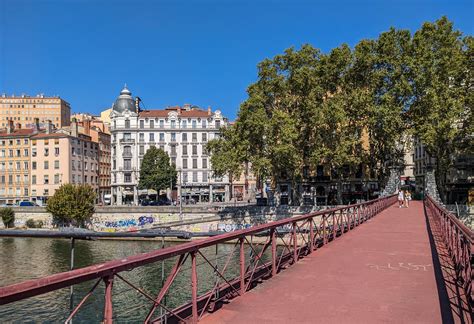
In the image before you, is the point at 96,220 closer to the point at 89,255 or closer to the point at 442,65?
the point at 89,255

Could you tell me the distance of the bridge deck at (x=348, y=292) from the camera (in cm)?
612

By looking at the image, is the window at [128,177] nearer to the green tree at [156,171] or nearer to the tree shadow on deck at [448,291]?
the green tree at [156,171]

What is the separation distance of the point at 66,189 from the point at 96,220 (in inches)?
221

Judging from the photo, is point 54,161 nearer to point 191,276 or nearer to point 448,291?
point 191,276

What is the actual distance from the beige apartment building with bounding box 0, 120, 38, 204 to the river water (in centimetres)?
2484

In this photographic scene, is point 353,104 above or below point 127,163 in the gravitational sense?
above

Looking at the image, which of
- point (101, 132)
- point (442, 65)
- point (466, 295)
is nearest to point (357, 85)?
point (442, 65)

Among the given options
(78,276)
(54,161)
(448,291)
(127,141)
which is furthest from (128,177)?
(78,276)

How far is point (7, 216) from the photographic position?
56.6 m

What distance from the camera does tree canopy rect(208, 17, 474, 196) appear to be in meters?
41.2

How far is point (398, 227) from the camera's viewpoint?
18297mm

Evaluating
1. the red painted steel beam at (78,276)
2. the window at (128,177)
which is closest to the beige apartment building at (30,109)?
the window at (128,177)

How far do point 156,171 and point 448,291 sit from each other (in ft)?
191

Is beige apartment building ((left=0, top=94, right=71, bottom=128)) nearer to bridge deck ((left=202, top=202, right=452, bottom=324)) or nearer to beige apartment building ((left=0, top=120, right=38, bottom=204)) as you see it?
beige apartment building ((left=0, top=120, right=38, bottom=204))
